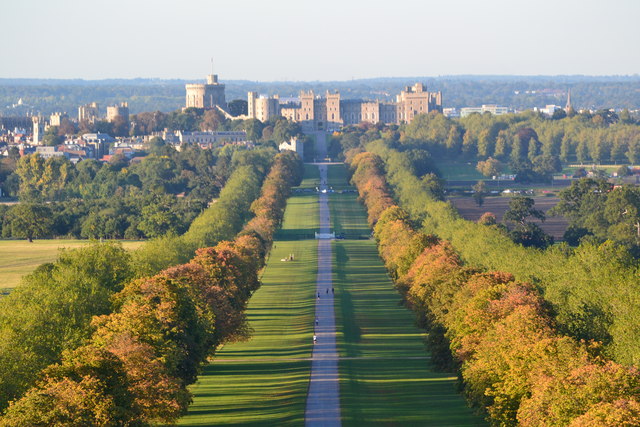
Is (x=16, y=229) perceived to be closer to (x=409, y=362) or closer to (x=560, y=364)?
(x=409, y=362)

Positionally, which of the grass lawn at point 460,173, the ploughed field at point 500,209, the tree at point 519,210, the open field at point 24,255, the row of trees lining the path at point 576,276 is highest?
the row of trees lining the path at point 576,276

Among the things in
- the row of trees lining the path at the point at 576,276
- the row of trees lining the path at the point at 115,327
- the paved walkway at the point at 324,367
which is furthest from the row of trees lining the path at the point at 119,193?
the row of trees lining the path at the point at 115,327

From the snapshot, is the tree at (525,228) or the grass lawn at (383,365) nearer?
the grass lawn at (383,365)

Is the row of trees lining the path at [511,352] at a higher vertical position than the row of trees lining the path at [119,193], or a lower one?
higher

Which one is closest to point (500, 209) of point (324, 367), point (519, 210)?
point (519, 210)

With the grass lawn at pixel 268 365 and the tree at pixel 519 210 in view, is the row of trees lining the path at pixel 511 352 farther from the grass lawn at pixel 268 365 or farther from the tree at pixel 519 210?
the tree at pixel 519 210

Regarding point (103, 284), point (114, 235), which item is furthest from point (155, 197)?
point (103, 284)
